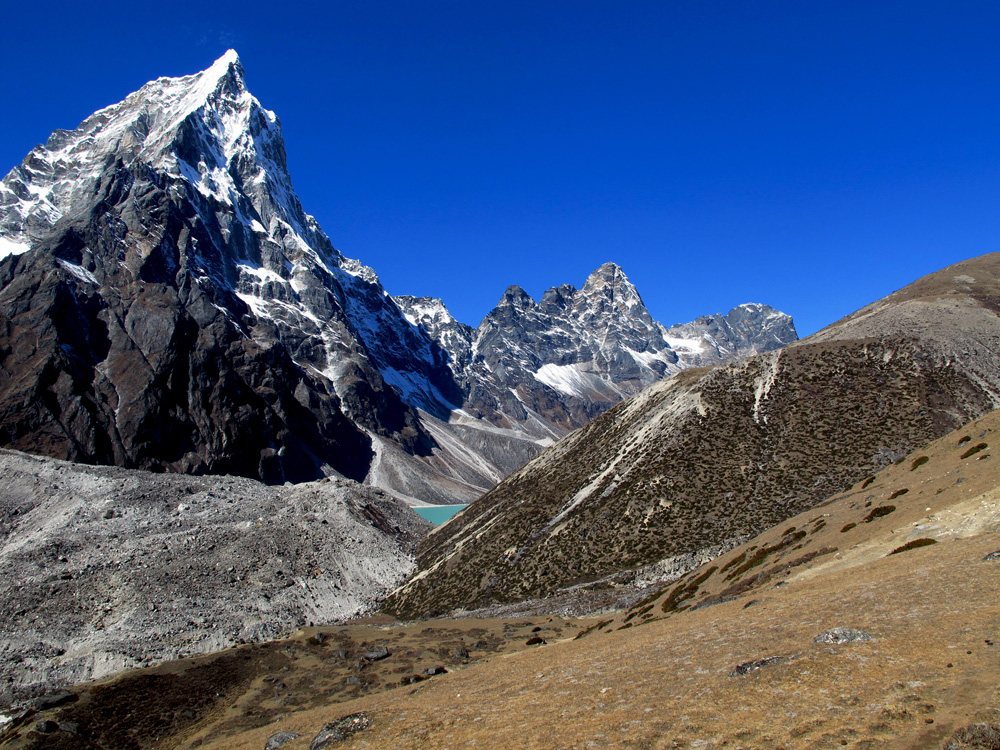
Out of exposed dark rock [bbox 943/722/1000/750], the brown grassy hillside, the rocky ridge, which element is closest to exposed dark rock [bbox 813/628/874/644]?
the brown grassy hillside

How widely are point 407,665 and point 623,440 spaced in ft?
162

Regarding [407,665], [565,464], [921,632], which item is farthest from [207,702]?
[565,464]

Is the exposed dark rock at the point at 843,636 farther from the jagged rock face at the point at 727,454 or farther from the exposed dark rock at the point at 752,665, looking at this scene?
the jagged rock face at the point at 727,454

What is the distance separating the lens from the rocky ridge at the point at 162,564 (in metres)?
54.4

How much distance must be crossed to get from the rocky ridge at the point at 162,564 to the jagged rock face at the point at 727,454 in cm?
1067

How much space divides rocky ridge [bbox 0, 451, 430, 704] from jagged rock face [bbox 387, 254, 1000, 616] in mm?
10666

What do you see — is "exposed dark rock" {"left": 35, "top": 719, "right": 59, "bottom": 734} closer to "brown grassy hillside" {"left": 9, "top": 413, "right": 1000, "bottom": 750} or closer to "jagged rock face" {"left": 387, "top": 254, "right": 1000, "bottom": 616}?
"brown grassy hillside" {"left": 9, "top": 413, "right": 1000, "bottom": 750}

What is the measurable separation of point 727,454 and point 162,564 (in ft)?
223

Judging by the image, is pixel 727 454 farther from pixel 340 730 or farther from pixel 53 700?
pixel 53 700

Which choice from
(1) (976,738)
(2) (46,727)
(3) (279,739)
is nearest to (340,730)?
(3) (279,739)

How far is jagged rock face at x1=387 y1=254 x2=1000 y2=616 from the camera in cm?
6544

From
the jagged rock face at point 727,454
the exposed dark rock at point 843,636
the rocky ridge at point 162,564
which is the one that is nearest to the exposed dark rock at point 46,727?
the rocky ridge at point 162,564

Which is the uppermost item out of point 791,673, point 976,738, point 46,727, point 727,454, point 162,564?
point 162,564

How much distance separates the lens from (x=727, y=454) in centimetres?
7325
